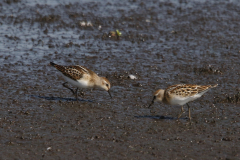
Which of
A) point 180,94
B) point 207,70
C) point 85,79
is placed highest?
point 180,94

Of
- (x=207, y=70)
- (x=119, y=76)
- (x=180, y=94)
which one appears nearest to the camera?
(x=180, y=94)

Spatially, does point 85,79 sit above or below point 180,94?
below

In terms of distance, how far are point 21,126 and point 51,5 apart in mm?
13984

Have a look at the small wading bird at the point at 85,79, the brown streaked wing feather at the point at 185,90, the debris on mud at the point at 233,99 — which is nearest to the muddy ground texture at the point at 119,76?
the debris on mud at the point at 233,99

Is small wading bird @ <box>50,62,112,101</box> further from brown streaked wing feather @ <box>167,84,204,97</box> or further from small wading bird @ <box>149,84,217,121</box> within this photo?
brown streaked wing feather @ <box>167,84,204,97</box>

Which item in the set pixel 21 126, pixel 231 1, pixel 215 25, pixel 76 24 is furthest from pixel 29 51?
pixel 231 1

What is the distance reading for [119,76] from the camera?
1422 cm

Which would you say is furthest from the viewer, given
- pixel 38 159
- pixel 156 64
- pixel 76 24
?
pixel 76 24

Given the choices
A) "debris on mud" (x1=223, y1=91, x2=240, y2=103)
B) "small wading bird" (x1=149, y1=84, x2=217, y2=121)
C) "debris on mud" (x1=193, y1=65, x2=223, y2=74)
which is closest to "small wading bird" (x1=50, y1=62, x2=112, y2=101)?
"small wading bird" (x1=149, y1=84, x2=217, y2=121)

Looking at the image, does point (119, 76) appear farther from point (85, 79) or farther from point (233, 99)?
point (233, 99)

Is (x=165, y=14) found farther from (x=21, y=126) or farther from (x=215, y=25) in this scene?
(x=21, y=126)

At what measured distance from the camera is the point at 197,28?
798 inches

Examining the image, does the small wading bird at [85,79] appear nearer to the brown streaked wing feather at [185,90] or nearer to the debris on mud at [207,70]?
the brown streaked wing feather at [185,90]

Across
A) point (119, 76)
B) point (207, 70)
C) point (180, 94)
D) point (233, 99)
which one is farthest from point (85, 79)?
point (207, 70)
